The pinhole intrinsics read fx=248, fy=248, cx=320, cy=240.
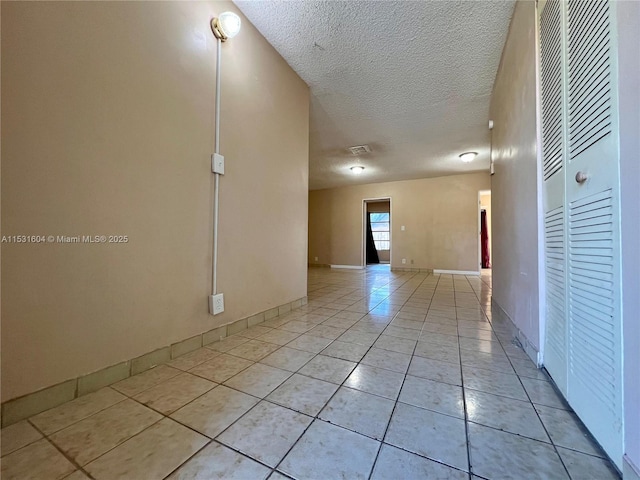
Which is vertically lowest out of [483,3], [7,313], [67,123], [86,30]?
[7,313]

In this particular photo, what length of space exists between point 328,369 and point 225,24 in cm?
231

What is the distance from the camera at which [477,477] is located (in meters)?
0.71

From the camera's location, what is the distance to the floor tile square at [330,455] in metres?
0.72

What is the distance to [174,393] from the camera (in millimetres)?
1132

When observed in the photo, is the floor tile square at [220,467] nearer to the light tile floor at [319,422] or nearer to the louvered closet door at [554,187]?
the light tile floor at [319,422]

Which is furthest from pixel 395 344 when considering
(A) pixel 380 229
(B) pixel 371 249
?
(A) pixel 380 229

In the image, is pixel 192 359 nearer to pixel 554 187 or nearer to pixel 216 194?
pixel 216 194

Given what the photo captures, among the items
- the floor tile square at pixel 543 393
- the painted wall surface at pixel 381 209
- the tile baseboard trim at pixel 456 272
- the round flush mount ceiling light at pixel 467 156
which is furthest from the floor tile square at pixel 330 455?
the painted wall surface at pixel 381 209

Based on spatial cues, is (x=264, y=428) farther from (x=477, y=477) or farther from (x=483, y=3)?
(x=483, y=3)

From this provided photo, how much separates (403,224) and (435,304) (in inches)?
156

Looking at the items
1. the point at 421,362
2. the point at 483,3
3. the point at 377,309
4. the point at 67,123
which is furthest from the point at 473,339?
the point at 67,123

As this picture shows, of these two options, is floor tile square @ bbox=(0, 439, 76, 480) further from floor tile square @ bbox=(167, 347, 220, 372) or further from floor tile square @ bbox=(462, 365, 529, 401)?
floor tile square @ bbox=(462, 365, 529, 401)

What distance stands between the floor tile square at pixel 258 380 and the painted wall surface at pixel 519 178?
4.72ft

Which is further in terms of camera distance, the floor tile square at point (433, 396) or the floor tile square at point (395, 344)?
the floor tile square at point (395, 344)
